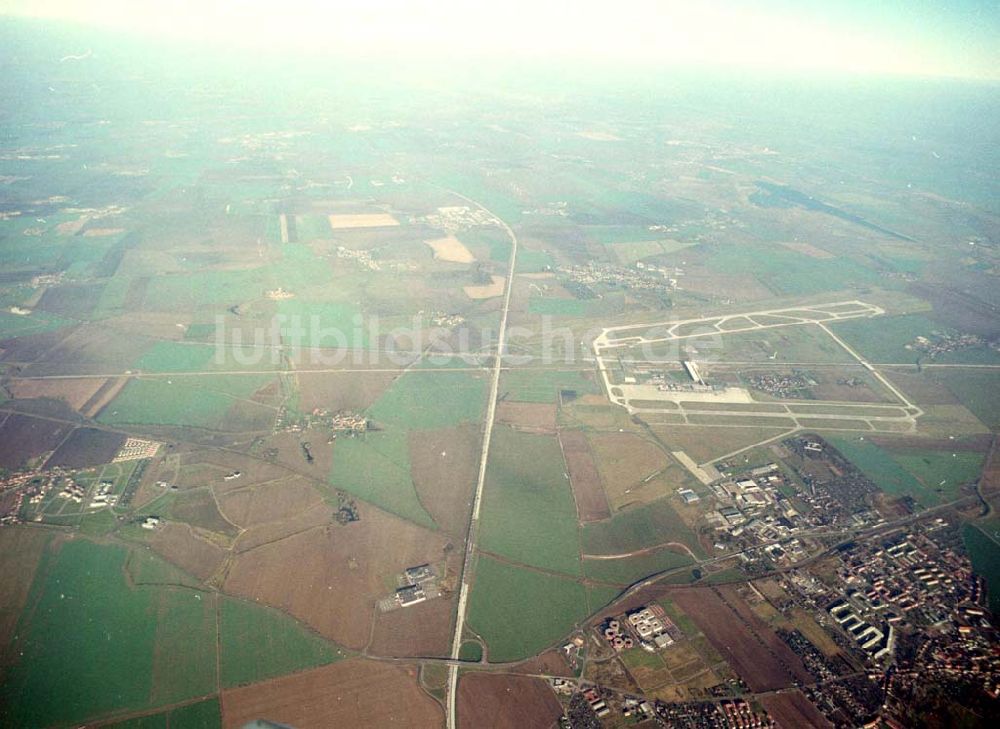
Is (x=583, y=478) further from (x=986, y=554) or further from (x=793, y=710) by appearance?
(x=986, y=554)

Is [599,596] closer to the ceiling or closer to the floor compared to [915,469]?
closer to the floor

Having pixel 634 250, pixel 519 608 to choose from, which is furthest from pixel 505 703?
pixel 634 250

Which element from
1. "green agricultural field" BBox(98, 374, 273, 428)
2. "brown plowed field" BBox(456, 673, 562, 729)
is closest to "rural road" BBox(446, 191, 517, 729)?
"brown plowed field" BBox(456, 673, 562, 729)

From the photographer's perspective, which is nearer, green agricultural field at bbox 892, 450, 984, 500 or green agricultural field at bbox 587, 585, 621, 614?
green agricultural field at bbox 587, 585, 621, 614

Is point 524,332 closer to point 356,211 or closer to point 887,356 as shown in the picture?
point 887,356

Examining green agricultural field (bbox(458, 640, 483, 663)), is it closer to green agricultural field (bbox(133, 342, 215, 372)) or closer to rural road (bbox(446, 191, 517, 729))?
rural road (bbox(446, 191, 517, 729))

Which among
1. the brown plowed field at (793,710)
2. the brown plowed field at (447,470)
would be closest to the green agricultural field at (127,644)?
the brown plowed field at (447,470)

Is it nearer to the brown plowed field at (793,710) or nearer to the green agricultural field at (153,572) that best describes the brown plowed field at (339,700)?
the green agricultural field at (153,572)
